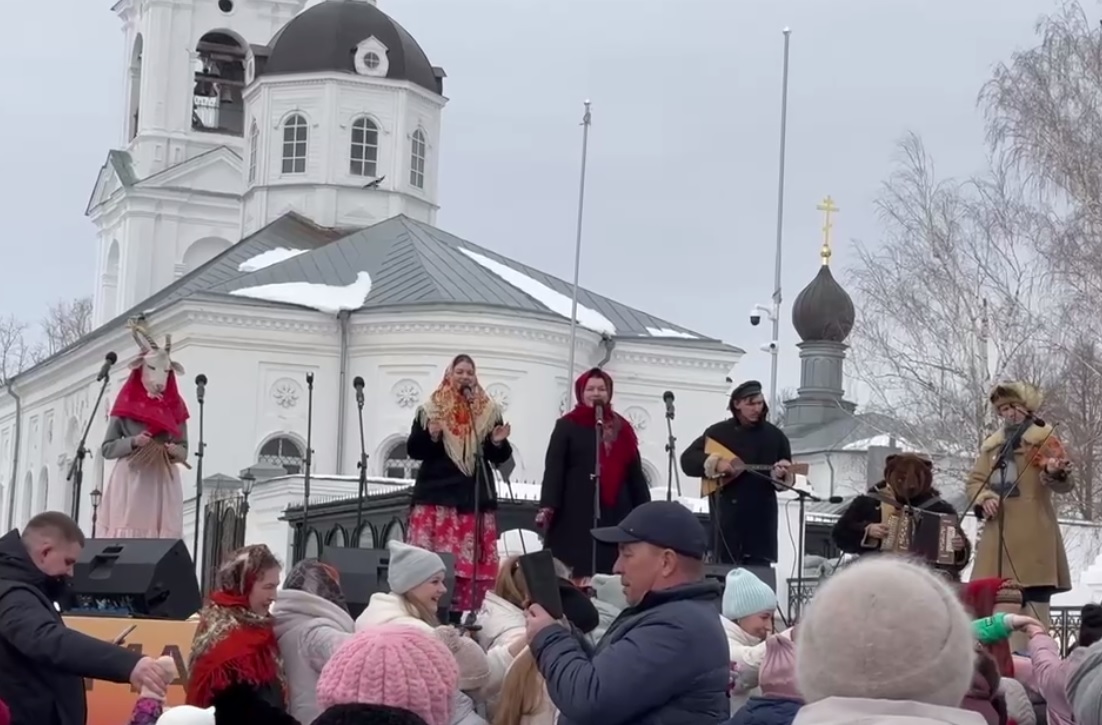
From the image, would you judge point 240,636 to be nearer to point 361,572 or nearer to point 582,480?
point 361,572

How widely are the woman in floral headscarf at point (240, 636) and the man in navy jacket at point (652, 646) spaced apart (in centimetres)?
160

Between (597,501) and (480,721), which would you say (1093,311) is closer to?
(597,501)

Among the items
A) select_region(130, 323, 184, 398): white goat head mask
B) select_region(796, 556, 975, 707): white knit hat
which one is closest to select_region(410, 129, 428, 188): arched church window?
select_region(130, 323, 184, 398): white goat head mask

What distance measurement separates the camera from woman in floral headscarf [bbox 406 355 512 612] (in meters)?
12.4

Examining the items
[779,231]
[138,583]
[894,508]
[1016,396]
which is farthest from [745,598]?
[779,231]

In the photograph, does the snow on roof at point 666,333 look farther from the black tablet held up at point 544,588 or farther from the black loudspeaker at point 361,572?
the black tablet held up at point 544,588

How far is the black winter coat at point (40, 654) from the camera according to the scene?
725 centimetres

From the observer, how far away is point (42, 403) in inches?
2394

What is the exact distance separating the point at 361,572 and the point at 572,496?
2393mm

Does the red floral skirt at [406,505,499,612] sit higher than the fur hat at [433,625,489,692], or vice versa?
the red floral skirt at [406,505,499,612]

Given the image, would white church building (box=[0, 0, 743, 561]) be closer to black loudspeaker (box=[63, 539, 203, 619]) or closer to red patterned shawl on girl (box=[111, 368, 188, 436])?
red patterned shawl on girl (box=[111, 368, 188, 436])

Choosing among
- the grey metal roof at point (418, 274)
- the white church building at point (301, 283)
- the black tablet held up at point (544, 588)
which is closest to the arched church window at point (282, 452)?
the white church building at point (301, 283)

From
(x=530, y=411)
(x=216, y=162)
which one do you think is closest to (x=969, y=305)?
(x=530, y=411)

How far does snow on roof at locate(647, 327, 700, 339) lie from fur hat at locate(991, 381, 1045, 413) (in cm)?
4033
